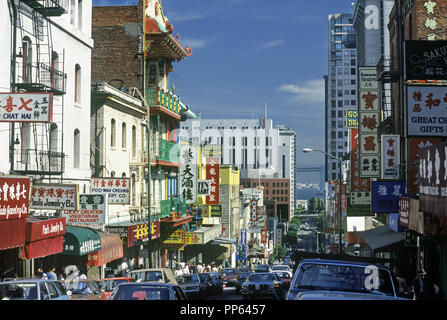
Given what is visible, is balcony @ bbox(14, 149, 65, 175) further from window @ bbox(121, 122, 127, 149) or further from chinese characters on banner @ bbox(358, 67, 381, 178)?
chinese characters on banner @ bbox(358, 67, 381, 178)

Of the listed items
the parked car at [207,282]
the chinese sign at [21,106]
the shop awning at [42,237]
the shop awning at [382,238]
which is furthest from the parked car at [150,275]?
the shop awning at [382,238]

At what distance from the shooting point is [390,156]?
31.4m

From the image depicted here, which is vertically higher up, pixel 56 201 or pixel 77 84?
pixel 77 84

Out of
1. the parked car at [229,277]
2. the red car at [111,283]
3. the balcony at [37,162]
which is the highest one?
Answer: the balcony at [37,162]

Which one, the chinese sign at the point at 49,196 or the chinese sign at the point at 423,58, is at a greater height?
the chinese sign at the point at 423,58

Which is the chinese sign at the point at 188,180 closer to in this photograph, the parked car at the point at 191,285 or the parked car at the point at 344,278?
the parked car at the point at 191,285

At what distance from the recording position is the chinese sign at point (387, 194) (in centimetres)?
2941

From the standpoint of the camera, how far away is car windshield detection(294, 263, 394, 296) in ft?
39.3

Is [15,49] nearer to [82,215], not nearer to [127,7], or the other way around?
[82,215]

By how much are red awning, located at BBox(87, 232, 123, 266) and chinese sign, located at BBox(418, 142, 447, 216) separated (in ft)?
52.3

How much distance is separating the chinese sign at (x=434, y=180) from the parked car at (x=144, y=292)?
7.41 meters

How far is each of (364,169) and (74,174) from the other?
1484 cm

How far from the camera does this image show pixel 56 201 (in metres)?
24.0
